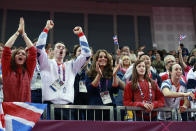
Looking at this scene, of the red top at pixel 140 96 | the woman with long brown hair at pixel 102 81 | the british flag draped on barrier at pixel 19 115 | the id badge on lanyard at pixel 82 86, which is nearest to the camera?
the british flag draped on barrier at pixel 19 115

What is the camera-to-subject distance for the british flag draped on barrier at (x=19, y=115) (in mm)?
3082

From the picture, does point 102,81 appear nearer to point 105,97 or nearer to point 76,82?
point 105,97

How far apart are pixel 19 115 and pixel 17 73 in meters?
0.65

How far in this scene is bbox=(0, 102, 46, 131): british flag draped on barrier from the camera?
308cm

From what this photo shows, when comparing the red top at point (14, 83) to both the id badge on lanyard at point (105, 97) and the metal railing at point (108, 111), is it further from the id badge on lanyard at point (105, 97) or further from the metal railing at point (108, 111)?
the id badge on lanyard at point (105, 97)

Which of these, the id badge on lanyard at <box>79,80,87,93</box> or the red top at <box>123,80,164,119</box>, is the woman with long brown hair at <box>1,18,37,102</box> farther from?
the red top at <box>123,80,164,119</box>

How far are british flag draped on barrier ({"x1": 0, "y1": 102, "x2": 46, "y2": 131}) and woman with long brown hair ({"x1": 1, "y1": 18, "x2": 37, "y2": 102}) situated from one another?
0.99 ft

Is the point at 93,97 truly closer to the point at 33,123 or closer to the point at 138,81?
the point at 138,81

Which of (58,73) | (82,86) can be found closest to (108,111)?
(82,86)

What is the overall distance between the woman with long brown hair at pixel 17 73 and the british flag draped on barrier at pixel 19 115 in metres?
0.30

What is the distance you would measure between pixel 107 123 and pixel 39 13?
9.45 m

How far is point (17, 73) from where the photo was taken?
3627 millimetres

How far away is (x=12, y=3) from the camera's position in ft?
39.2

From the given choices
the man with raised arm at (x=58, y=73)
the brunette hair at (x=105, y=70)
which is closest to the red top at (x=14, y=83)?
the man with raised arm at (x=58, y=73)
